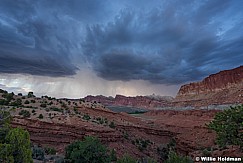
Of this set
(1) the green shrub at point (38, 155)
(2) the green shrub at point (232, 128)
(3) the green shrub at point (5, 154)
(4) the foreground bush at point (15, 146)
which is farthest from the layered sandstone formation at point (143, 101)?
(3) the green shrub at point (5, 154)

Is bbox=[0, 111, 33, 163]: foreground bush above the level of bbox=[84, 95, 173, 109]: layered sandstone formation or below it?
below

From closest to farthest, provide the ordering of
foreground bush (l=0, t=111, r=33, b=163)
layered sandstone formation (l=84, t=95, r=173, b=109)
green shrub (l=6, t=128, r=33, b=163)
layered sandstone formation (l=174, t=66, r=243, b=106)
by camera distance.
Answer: foreground bush (l=0, t=111, r=33, b=163), green shrub (l=6, t=128, r=33, b=163), layered sandstone formation (l=174, t=66, r=243, b=106), layered sandstone formation (l=84, t=95, r=173, b=109)

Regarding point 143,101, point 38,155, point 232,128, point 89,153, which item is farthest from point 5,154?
point 143,101

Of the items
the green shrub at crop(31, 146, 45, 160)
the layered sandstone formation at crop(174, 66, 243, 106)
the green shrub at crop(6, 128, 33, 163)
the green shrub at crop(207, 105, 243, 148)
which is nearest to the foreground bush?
the green shrub at crop(6, 128, 33, 163)

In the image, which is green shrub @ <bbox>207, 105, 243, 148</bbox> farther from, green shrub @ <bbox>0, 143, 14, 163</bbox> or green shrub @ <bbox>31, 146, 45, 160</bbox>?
green shrub @ <bbox>0, 143, 14, 163</bbox>

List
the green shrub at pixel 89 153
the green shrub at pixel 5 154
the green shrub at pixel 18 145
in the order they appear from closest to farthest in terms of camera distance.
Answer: the green shrub at pixel 5 154 < the green shrub at pixel 18 145 < the green shrub at pixel 89 153

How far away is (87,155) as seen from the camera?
1194cm

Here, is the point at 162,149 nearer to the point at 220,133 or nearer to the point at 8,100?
the point at 220,133

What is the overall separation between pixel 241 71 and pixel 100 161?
324ft

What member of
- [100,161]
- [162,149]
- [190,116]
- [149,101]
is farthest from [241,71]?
[100,161]

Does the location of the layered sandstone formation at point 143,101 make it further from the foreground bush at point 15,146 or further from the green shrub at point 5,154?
the green shrub at point 5,154

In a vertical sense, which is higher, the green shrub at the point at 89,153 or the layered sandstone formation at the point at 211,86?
the layered sandstone formation at the point at 211,86

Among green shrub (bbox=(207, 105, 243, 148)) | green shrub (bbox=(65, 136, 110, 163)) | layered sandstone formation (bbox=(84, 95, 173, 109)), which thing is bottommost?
green shrub (bbox=(65, 136, 110, 163))

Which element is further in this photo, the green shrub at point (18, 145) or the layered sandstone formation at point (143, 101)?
the layered sandstone formation at point (143, 101)
